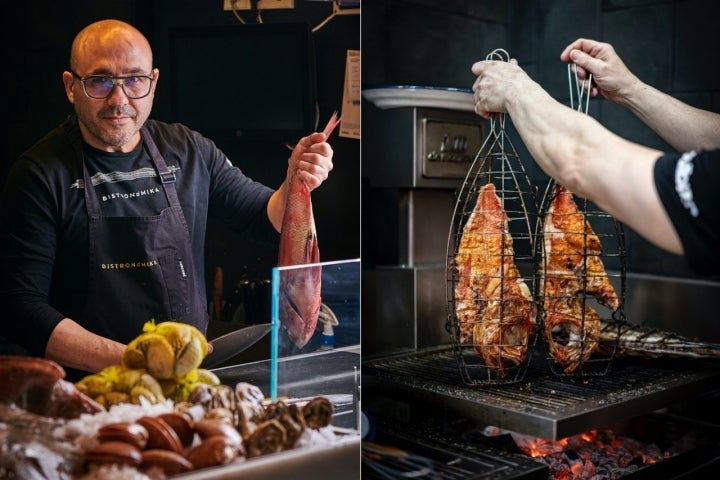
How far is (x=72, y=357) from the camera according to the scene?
1.33 meters

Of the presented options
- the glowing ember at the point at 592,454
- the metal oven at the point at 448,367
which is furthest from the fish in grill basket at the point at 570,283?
the glowing ember at the point at 592,454

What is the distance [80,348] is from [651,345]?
1.58 meters

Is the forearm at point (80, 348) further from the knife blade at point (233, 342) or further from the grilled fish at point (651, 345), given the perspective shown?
the grilled fish at point (651, 345)

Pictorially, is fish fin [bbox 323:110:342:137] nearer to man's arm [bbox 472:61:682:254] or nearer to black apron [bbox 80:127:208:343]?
black apron [bbox 80:127:208:343]

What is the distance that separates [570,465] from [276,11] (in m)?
1.46

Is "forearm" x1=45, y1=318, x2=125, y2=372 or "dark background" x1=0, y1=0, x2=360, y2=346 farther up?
"dark background" x1=0, y1=0, x2=360, y2=346

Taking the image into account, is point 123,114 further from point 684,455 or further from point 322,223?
point 684,455

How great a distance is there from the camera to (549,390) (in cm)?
194

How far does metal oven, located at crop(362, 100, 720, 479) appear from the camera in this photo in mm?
1838

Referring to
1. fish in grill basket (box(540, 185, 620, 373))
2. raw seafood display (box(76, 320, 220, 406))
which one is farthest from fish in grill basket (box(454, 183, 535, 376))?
raw seafood display (box(76, 320, 220, 406))

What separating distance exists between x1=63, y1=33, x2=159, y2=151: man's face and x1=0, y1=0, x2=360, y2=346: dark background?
0.02m

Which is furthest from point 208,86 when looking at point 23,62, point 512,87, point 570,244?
point 570,244

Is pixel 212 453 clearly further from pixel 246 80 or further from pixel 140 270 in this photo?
pixel 246 80

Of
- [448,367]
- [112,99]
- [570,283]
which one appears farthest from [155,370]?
[570,283]
